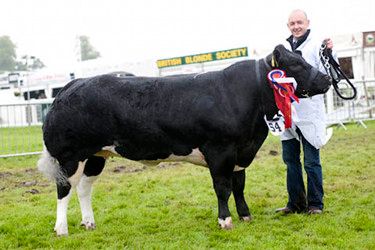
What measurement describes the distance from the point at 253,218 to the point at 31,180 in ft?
16.8

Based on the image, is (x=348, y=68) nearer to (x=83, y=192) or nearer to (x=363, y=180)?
(x=363, y=180)

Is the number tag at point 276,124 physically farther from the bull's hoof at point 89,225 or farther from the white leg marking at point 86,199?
the bull's hoof at point 89,225

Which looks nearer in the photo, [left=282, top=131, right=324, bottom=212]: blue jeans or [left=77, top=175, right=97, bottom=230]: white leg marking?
[left=77, top=175, right=97, bottom=230]: white leg marking

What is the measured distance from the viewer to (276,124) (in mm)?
5418

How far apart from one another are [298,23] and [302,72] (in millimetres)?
644

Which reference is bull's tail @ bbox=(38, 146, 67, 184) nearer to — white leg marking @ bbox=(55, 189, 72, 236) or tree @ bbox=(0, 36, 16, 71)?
white leg marking @ bbox=(55, 189, 72, 236)

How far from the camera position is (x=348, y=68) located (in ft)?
65.2

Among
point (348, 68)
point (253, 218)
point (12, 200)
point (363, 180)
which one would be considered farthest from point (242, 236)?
point (348, 68)

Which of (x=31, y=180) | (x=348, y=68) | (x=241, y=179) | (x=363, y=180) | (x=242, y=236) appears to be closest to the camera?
(x=242, y=236)

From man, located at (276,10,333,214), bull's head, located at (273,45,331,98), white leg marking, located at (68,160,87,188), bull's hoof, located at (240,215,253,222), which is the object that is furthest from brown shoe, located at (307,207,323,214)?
white leg marking, located at (68,160,87,188)

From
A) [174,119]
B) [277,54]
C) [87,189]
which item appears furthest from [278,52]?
[87,189]

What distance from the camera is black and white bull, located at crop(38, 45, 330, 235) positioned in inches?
207

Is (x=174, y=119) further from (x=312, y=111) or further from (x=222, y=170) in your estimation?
(x=312, y=111)

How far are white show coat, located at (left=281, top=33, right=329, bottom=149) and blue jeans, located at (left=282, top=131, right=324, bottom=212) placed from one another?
0.17 m
